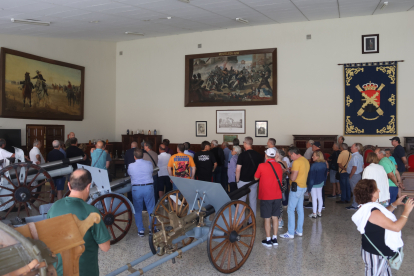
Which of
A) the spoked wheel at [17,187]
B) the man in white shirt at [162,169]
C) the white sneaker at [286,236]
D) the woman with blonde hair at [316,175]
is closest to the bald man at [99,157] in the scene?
the spoked wheel at [17,187]

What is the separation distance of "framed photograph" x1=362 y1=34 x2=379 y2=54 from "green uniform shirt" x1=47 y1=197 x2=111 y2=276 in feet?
38.0

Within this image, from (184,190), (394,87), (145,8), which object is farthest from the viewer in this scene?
(394,87)

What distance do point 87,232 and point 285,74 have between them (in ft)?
36.6

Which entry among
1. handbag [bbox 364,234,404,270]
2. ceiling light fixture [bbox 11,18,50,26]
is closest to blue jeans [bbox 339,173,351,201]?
handbag [bbox 364,234,404,270]

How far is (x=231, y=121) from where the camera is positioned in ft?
43.1

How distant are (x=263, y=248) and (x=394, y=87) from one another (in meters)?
8.95

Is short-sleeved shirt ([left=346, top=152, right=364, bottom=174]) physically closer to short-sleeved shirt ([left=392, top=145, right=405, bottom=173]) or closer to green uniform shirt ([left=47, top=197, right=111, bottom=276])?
short-sleeved shirt ([left=392, top=145, right=405, bottom=173])

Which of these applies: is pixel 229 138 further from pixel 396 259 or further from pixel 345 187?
pixel 396 259

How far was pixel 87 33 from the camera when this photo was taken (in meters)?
12.1

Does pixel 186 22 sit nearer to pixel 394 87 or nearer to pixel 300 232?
pixel 394 87

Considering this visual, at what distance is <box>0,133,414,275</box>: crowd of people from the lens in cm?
277

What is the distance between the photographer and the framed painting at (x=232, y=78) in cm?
1251

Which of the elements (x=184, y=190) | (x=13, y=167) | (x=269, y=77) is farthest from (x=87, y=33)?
(x=184, y=190)

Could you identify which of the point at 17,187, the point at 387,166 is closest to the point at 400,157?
the point at 387,166
